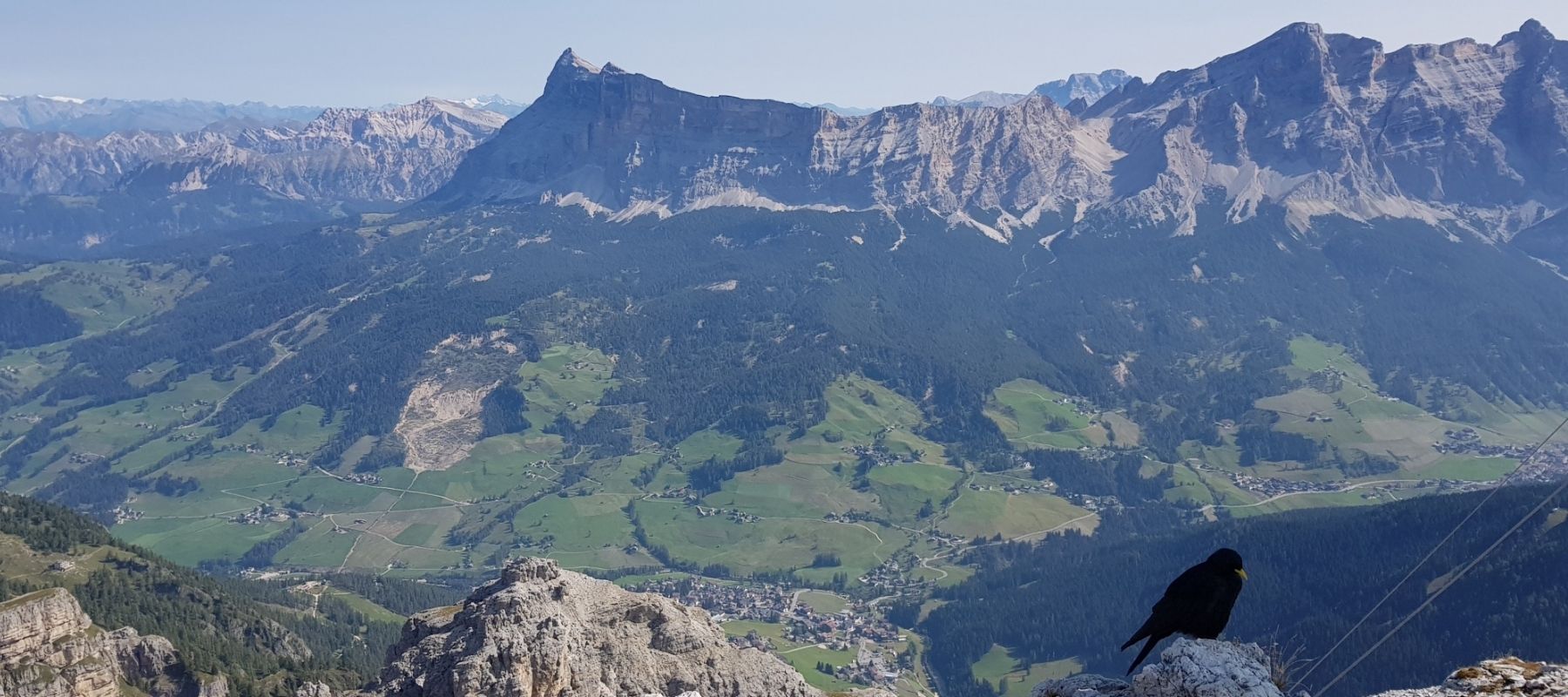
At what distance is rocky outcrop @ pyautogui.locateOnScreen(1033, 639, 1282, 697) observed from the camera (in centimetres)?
2097

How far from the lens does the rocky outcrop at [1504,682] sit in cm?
2041

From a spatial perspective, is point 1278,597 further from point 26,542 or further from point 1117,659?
point 26,542

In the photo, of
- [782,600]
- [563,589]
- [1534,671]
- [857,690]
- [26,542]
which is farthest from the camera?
[782,600]

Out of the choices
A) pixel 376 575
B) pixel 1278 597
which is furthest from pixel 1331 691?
pixel 376 575

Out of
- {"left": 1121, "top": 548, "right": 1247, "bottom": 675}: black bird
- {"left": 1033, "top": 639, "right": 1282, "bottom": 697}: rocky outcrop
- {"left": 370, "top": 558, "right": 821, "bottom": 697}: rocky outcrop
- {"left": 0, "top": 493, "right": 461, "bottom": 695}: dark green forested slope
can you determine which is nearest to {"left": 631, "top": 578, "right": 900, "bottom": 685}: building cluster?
{"left": 0, "top": 493, "right": 461, "bottom": 695}: dark green forested slope

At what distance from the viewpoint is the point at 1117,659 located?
150625mm

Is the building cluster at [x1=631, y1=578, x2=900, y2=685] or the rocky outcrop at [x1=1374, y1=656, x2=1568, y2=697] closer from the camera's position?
the rocky outcrop at [x1=1374, y1=656, x2=1568, y2=697]

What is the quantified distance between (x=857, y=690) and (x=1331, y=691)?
83.9 m

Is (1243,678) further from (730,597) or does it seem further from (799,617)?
(730,597)

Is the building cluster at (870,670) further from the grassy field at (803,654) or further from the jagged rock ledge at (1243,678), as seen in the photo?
the jagged rock ledge at (1243,678)

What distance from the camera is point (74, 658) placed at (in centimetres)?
8244

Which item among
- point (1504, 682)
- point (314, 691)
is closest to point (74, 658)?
point (314, 691)

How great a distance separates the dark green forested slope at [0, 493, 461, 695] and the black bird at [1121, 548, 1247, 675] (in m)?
86.6

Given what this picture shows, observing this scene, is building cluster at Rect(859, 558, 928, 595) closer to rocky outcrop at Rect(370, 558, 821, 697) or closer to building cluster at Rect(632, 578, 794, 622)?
building cluster at Rect(632, 578, 794, 622)
